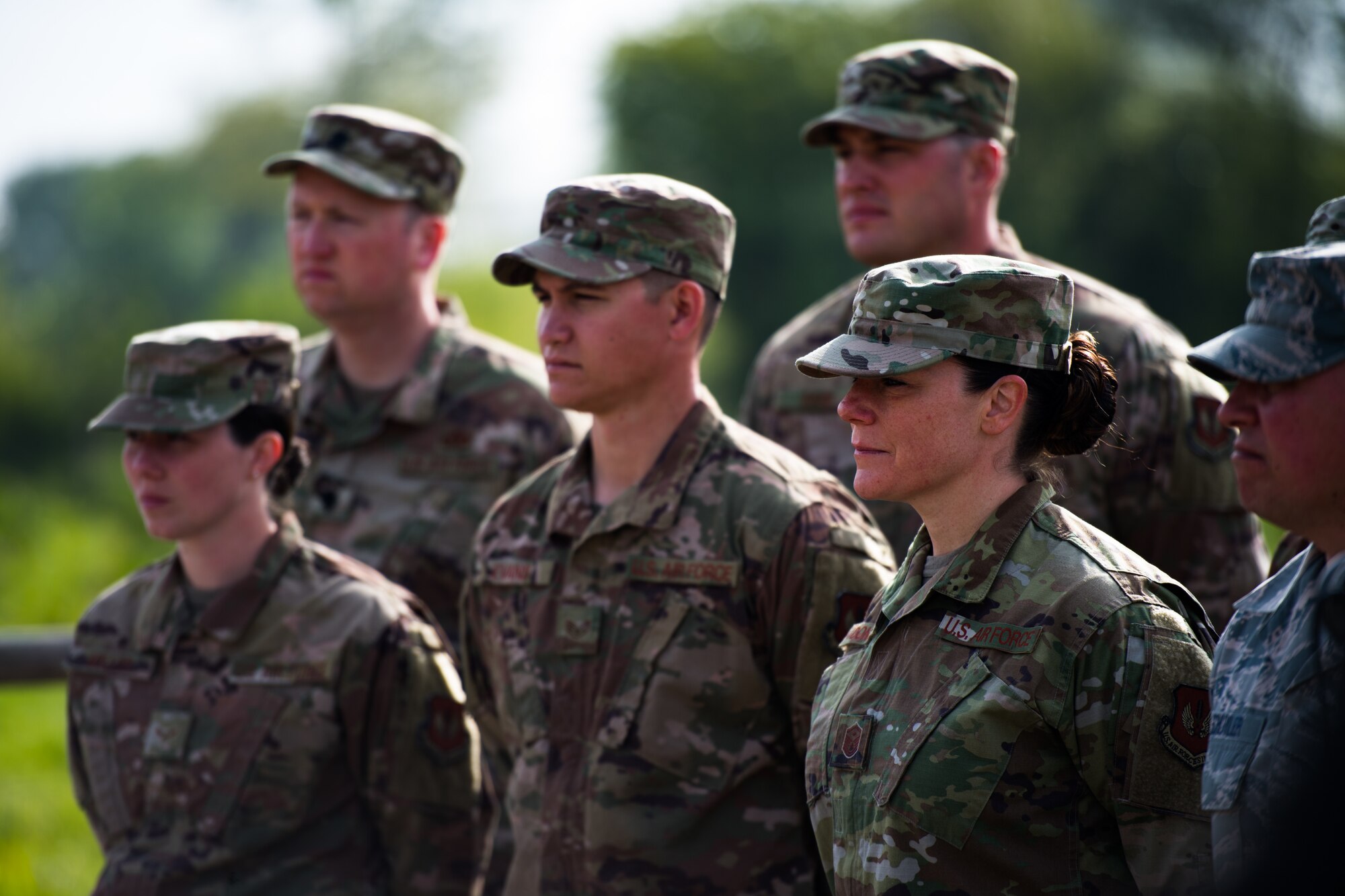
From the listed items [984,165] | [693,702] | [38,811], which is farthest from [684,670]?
[38,811]

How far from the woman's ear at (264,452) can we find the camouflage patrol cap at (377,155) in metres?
1.39

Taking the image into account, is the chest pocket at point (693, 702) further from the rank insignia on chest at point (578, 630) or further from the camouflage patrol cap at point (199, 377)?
the camouflage patrol cap at point (199, 377)

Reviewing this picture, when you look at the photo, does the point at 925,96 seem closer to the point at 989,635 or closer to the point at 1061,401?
the point at 1061,401

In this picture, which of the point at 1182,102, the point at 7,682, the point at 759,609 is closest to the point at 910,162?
the point at 759,609

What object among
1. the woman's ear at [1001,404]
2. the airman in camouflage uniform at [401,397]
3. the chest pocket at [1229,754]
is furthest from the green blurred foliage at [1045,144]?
the chest pocket at [1229,754]

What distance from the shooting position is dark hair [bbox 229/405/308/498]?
14.3 feet

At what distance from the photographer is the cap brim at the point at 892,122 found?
4844mm

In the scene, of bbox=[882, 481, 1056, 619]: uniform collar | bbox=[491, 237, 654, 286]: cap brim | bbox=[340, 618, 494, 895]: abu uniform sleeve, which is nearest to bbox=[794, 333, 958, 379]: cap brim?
bbox=[882, 481, 1056, 619]: uniform collar

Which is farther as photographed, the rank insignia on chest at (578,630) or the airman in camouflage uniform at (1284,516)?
the rank insignia on chest at (578,630)

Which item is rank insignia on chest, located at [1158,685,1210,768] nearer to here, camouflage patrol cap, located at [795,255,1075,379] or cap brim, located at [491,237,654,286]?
camouflage patrol cap, located at [795,255,1075,379]

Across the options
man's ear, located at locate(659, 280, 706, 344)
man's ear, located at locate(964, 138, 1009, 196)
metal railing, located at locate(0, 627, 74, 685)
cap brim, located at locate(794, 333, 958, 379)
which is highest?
man's ear, located at locate(964, 138, 1009, 196)

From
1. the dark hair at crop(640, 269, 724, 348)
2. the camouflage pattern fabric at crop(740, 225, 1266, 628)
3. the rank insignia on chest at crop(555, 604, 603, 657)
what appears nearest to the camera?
the rank insignia on chest at crop(555, 604, 603, 657)

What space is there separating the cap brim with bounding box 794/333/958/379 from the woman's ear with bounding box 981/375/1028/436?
0.12m

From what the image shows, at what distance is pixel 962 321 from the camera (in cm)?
279
